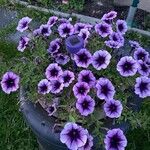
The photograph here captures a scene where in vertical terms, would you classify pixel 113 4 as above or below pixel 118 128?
below

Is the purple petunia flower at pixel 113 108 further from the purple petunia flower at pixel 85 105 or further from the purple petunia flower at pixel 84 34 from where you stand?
the purple petunia flower at pixel 84 34

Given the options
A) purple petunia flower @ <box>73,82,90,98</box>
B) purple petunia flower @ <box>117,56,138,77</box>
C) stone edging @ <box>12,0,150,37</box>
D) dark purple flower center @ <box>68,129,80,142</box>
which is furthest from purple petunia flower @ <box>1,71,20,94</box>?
stone edging @ <box>12,0,150,37</box>

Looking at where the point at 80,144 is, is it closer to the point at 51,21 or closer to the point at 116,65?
the point at 116,65

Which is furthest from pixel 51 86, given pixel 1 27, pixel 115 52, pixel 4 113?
pixel 1 27

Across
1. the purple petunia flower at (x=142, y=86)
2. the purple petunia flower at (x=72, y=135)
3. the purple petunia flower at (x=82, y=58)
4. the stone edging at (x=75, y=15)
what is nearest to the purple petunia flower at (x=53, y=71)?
the purple petunia flower at (x=82, y=58)

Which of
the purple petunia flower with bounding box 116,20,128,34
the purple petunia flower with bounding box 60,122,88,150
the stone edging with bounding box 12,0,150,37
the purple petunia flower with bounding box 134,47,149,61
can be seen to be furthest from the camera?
the stone edging with bounding box 12,0,150,37

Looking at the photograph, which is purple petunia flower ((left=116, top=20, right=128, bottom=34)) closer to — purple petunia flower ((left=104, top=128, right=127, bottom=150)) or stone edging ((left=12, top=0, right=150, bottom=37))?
purple petunia flower ((left=104, top=128, right=127, bottom=150))
